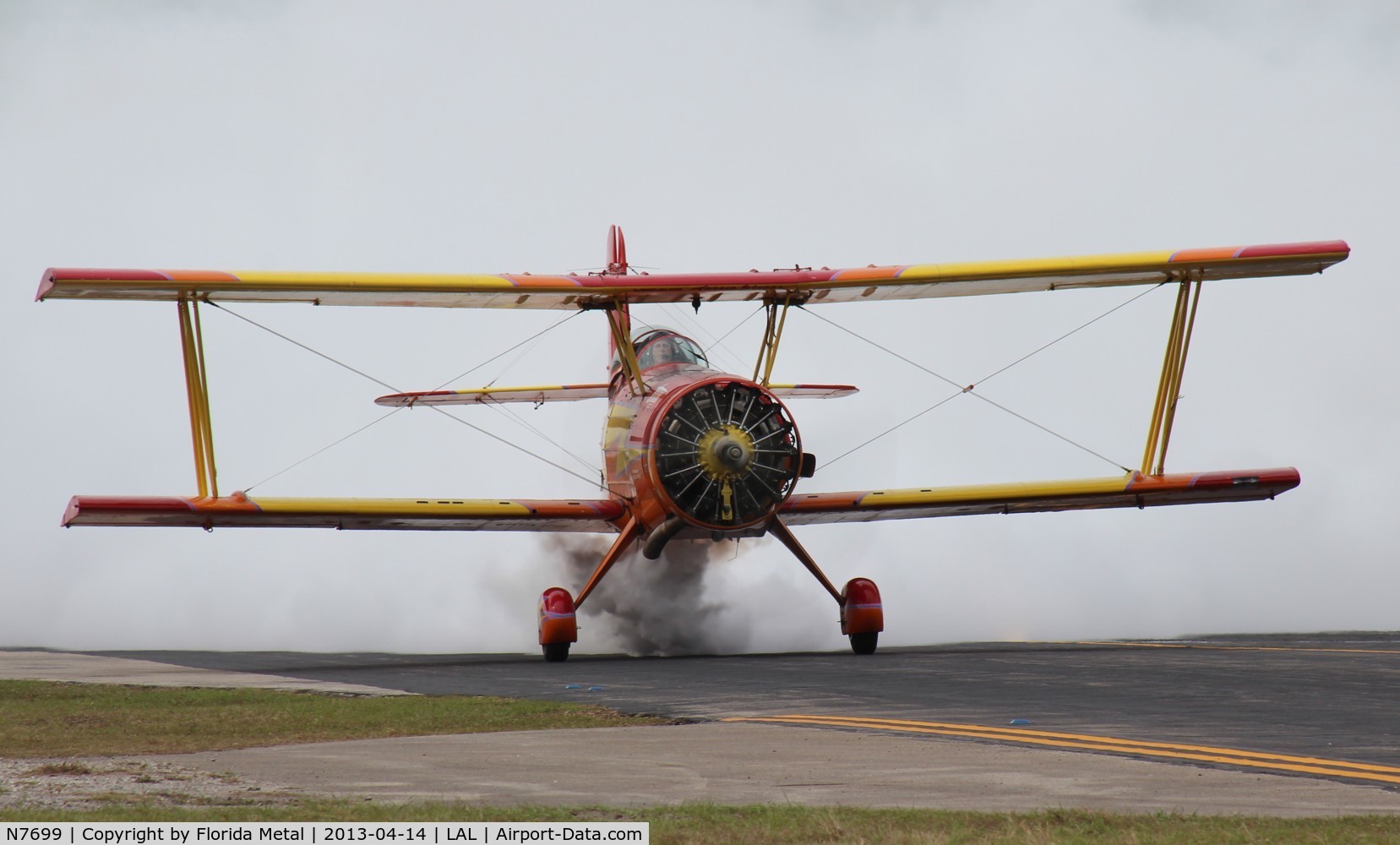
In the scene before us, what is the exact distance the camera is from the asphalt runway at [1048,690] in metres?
9.16

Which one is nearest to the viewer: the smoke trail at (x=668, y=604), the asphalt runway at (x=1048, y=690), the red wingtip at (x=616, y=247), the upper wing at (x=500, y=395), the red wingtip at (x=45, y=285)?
the asphalt runway at (x=1048, y=690)

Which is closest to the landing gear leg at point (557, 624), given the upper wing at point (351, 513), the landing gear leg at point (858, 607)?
the upper wing at point (351, 513)

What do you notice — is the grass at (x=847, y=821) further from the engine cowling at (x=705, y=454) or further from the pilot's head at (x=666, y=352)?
the pilot's head at (x=666, y=352)

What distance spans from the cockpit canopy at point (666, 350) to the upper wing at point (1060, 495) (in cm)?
250

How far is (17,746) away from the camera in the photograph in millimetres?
10297

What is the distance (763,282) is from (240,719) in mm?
10247

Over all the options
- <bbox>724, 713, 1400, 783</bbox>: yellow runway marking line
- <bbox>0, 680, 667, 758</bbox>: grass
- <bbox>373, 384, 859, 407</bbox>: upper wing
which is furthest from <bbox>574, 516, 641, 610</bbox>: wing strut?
<bbox>724, 713, 1400, 783</bbox>: yellow runway marking line

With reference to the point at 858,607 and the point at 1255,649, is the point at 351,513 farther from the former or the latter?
the point at 1255,649

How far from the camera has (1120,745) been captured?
355 inches

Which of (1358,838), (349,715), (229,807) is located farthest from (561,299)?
(1358,838)

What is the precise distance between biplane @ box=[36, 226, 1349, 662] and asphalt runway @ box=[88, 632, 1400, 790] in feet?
6.02

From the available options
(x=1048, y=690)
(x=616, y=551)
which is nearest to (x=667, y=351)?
(x=616, y=551)

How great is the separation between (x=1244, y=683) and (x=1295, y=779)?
599 cm

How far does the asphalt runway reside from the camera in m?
9.16
